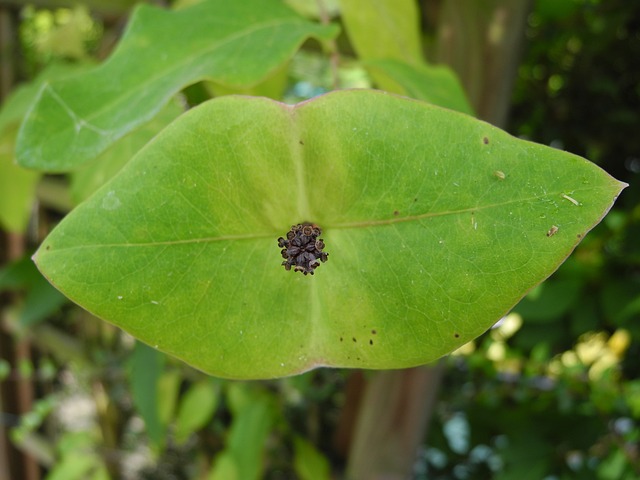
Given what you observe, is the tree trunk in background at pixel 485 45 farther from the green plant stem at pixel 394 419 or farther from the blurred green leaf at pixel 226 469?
the blurred green leaf at pixel 226 469

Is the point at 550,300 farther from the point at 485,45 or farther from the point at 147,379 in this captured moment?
the point at 147,379

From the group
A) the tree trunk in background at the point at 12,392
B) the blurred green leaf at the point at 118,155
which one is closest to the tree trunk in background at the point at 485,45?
the blurred green leaf at the point at 118,155

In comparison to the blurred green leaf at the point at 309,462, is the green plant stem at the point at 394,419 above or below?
above

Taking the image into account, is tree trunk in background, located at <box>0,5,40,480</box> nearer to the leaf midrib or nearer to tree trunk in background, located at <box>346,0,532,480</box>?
tree trunk in background, located at <box>346,0,532,480</box>

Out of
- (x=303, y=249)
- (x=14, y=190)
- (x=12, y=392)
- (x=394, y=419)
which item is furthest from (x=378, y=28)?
(x=12, y=392)

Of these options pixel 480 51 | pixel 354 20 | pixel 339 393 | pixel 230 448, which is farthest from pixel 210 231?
pixel 339 393

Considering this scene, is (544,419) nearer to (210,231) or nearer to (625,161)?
(625,161)

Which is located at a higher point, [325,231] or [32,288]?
[325,231]
